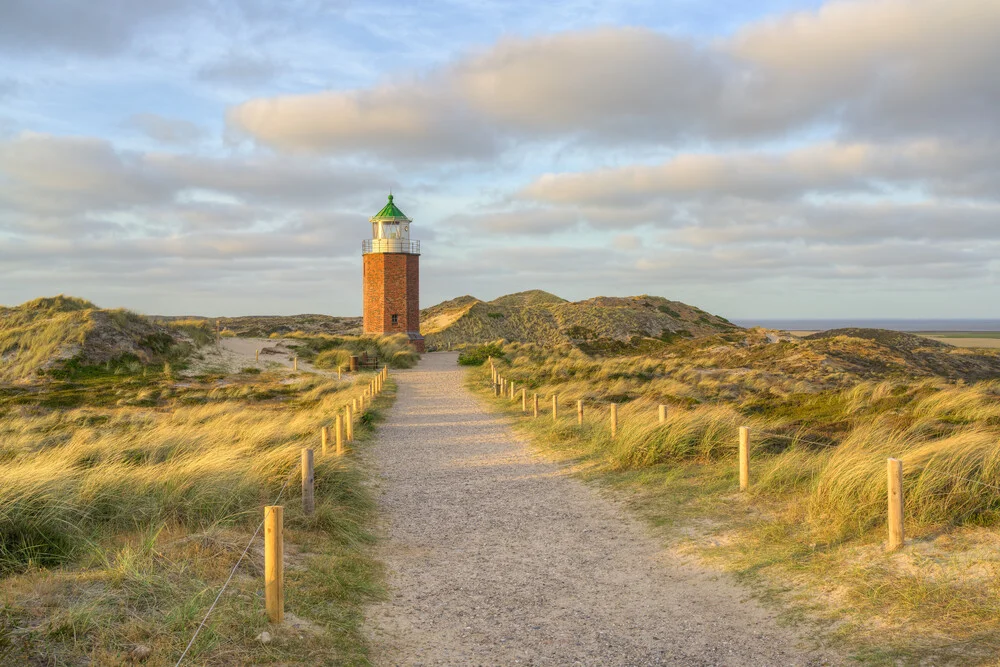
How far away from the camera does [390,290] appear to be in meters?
43.6

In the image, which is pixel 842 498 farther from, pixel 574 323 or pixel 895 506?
pixel 574 323

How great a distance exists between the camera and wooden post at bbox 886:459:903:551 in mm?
6258

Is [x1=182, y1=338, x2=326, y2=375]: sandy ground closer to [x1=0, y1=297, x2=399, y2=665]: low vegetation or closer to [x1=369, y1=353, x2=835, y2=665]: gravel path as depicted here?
[x1=0, y1=297, x2=399, y2=665]: low vegetation

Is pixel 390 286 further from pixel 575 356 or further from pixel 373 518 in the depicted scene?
pixel 373 518

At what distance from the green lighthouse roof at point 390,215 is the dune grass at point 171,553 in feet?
105

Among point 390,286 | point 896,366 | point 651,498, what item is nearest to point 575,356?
point 390,286

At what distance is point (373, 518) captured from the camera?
29.4 feet

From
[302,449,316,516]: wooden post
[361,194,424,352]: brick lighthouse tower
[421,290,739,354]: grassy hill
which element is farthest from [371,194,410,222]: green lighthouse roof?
[302,449,316,516]: wooden post

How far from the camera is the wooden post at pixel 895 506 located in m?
6.26

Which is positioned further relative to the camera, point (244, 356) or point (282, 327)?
point (282, 327)

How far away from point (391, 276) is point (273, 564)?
38916 mm

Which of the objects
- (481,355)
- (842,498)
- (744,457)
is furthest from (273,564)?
(481,355)

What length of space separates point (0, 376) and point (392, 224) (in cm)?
2159

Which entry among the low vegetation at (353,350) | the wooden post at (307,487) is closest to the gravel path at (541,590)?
the wooden post at (307,487)
